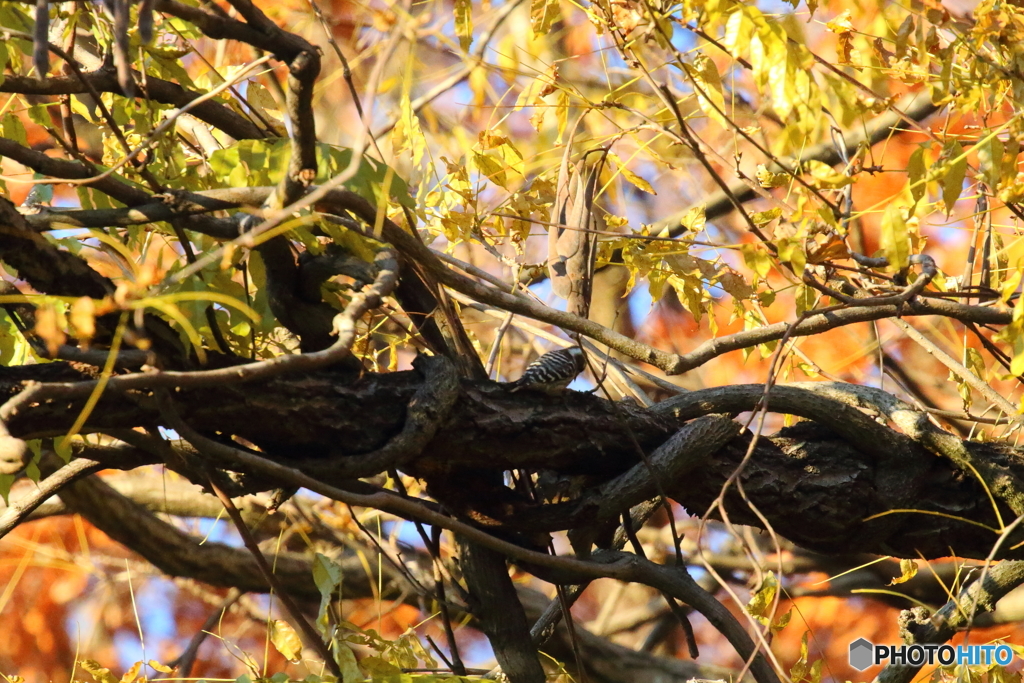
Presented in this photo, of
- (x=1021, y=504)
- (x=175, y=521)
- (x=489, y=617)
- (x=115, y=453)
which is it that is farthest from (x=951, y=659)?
(x=175, y=521)

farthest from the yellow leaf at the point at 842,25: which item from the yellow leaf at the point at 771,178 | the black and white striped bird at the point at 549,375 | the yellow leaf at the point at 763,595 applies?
the yellow leaf at the point at 763,595

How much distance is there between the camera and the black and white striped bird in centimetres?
148

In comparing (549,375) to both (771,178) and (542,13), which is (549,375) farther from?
(542,13)

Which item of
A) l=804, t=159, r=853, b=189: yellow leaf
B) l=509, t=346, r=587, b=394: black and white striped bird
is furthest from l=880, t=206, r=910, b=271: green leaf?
l=509, t=346, r=587, b=394: black and white striped bird

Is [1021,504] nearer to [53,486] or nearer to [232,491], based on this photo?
[232,491]

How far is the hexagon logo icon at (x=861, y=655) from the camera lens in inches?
89.6

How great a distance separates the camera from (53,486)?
147 cm

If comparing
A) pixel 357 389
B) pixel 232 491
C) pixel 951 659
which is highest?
pixel 357 389

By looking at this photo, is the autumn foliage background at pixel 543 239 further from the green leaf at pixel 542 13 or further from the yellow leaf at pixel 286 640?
the yellow leaf at pixel 286 640

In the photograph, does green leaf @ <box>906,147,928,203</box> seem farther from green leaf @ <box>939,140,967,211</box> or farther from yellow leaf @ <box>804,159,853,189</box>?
yellow leaf @ <box>804,159,853,189</box>

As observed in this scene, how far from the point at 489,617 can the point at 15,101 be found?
4.11 ft

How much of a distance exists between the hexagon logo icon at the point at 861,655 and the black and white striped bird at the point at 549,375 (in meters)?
1.27

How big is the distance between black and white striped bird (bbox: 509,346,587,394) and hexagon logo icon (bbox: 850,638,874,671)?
1267 mm

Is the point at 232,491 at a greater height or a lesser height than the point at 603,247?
lesser
